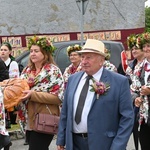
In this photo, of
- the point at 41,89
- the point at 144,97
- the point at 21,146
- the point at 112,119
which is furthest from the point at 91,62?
the point at 21,146

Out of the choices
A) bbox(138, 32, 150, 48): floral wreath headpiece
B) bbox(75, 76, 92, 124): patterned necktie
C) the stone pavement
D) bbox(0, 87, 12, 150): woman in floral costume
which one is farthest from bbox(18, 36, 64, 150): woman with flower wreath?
the stone pavement

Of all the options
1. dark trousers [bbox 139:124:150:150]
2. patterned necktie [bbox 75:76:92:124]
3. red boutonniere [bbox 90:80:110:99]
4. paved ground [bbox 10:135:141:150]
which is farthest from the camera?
paved ground [bbox 10:135:141:150]

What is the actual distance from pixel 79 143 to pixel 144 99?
1.57m

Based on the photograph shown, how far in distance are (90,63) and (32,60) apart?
1346 mm

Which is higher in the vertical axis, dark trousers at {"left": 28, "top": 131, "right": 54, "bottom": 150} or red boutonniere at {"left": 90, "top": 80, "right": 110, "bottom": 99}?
red boutonniere at {"left": 90, "top": 80, "right": 110, "bottom": 99}

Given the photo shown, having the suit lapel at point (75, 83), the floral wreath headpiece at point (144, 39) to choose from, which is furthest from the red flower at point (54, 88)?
the floral wreath headpiece at point (144, 39)

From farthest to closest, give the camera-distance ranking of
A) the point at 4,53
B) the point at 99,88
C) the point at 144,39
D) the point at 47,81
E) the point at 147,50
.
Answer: the point at 4,53, the point at 144,39, the point at 147,50, the point at 47,81, the point at 99,88

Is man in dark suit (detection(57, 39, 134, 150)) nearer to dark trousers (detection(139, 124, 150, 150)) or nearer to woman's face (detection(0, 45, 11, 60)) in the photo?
dark trousers (detection(139, 124, 150, 150))

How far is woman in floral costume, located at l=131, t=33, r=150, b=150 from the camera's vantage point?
5.25 meters

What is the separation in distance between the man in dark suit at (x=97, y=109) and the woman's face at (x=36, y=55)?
1.11 metres

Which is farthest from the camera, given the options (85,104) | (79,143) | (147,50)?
(147,50)

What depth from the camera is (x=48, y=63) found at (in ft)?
17.1

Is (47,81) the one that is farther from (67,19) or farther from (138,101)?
(67,19)

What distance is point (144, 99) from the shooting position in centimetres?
533
